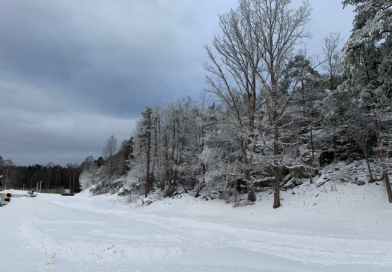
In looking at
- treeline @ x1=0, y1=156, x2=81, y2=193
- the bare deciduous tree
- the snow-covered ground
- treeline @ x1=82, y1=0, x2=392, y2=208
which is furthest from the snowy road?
treeline @ x1=0, y1=156, x2=81, y2=193

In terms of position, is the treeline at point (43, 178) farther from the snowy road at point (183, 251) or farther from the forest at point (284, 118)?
the snowy road at point (183, 251)

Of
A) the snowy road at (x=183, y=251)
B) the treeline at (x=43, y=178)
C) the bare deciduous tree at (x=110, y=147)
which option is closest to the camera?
the snowy road at (x=183, y=251)

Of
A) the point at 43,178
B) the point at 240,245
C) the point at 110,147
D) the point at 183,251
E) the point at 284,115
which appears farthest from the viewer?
the point at 43,178

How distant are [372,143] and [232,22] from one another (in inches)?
538

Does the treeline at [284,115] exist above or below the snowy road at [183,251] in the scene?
above

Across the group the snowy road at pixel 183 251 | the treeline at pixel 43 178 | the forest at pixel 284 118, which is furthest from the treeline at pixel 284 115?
the treeline at pixel 43 178

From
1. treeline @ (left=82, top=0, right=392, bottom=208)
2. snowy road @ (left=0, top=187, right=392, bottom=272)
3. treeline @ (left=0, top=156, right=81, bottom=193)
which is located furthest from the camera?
treeline @ (left=0, top=156, right=81, bottom=193)

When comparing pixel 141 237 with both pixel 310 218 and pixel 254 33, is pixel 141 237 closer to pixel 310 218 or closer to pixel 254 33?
pixel 310 218

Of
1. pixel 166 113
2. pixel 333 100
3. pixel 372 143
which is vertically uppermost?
pixel 166 113

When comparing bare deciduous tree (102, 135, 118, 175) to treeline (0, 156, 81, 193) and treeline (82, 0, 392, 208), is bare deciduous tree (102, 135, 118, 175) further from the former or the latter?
treeline (0, 156, 81, 193)

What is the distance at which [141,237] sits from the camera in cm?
887

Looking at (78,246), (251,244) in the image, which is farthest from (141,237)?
(251,244)

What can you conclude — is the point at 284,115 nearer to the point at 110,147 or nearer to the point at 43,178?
the point at 110,147

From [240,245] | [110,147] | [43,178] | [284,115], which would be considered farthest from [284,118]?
[43,178]
